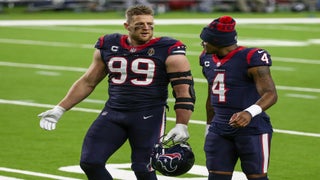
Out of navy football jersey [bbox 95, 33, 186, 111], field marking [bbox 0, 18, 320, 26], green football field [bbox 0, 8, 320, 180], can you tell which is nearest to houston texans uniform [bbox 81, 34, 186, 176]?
navy football jersey [bbox 95, 33, 186, 111]

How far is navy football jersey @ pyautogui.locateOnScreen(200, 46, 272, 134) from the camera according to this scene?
800 cm

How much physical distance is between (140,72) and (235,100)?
2.85 feet

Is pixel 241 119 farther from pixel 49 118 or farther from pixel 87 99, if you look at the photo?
pixel 87 99

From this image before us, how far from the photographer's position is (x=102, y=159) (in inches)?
328

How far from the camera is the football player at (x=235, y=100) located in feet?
26.0

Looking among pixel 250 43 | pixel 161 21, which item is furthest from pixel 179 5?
pixel 250 43

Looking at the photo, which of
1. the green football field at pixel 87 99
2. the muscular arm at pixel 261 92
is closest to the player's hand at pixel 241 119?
the muscular arm at pixel 261 92

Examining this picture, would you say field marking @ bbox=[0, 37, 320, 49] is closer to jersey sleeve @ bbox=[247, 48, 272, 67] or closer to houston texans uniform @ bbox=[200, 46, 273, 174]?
houston texans uniform @ bbox=[200, 46, 273, 174]

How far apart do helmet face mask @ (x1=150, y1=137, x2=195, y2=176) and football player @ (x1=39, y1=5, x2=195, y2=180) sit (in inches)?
9.3

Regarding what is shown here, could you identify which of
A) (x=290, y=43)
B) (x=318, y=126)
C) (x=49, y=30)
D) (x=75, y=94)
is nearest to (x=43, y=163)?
(x=75, y=94)

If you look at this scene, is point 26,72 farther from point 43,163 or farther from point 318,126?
point 43,163

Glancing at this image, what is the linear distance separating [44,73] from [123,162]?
9.17 meters

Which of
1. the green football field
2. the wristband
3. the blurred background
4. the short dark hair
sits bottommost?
the blurred background

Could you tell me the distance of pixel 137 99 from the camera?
27.9 feet
